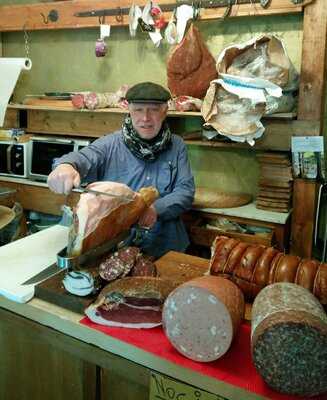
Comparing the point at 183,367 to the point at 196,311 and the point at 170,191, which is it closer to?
the point at 196,311

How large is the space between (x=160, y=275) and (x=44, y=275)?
0.36 metres

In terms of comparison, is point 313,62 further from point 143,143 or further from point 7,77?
point 7,77

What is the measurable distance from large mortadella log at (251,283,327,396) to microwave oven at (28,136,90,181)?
2.15 metres

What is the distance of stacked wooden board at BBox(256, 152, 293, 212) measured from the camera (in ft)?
7.36

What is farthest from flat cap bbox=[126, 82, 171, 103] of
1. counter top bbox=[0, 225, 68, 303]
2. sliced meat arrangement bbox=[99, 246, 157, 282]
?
sliced meat arrangement bbox=[99, 246, 157, 282]

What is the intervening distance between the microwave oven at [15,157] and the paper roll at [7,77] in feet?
3.53

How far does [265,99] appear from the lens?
1.95 metres

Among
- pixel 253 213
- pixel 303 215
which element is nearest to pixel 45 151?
pixel 253 213

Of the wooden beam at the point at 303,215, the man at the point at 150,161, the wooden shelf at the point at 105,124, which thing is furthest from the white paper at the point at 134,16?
the wooden beam at the point at 303,215

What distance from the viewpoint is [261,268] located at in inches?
41.1

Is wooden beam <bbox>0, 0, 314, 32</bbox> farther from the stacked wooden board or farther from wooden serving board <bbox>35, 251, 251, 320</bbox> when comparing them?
wooden serving board <bbox>35, 251, 251, 320</bbox>

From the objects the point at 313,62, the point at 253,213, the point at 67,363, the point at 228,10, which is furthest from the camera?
the point at 228,10

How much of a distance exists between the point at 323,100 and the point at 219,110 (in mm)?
602

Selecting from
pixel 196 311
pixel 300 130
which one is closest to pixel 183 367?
pixel 196 311
